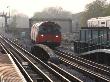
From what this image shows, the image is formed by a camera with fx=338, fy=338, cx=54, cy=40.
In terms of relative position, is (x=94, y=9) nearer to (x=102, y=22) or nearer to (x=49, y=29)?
(x=102, y=22)

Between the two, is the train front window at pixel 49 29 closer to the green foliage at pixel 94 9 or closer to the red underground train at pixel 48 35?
the red underground train at pixel 48 35

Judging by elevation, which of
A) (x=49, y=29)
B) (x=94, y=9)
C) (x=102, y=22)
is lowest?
(x=49, y=29)

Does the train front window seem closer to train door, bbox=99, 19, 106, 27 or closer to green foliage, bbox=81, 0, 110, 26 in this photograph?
train door, bbox=99, 19, 106, 27

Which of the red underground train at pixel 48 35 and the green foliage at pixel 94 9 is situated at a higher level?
the green foliage at pixel 94 9

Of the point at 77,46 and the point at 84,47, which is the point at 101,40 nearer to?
the point at 84,47

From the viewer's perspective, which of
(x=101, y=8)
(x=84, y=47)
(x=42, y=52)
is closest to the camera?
(x=42, y=52)

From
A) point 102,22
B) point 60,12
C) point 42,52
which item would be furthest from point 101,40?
point 60,12

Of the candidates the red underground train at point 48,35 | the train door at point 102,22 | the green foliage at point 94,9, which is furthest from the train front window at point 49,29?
the green foliage at point 94,9

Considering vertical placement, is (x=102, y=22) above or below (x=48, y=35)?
above

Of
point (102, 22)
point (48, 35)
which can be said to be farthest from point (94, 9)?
point (48, 35)

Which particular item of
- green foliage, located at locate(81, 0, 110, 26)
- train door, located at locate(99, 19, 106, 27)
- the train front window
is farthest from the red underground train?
green foliage, located at locate(81, 0, 110, 26)

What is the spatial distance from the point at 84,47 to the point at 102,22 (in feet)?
19.5

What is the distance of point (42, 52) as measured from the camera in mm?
29984

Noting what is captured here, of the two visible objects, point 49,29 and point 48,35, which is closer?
point 48,35
